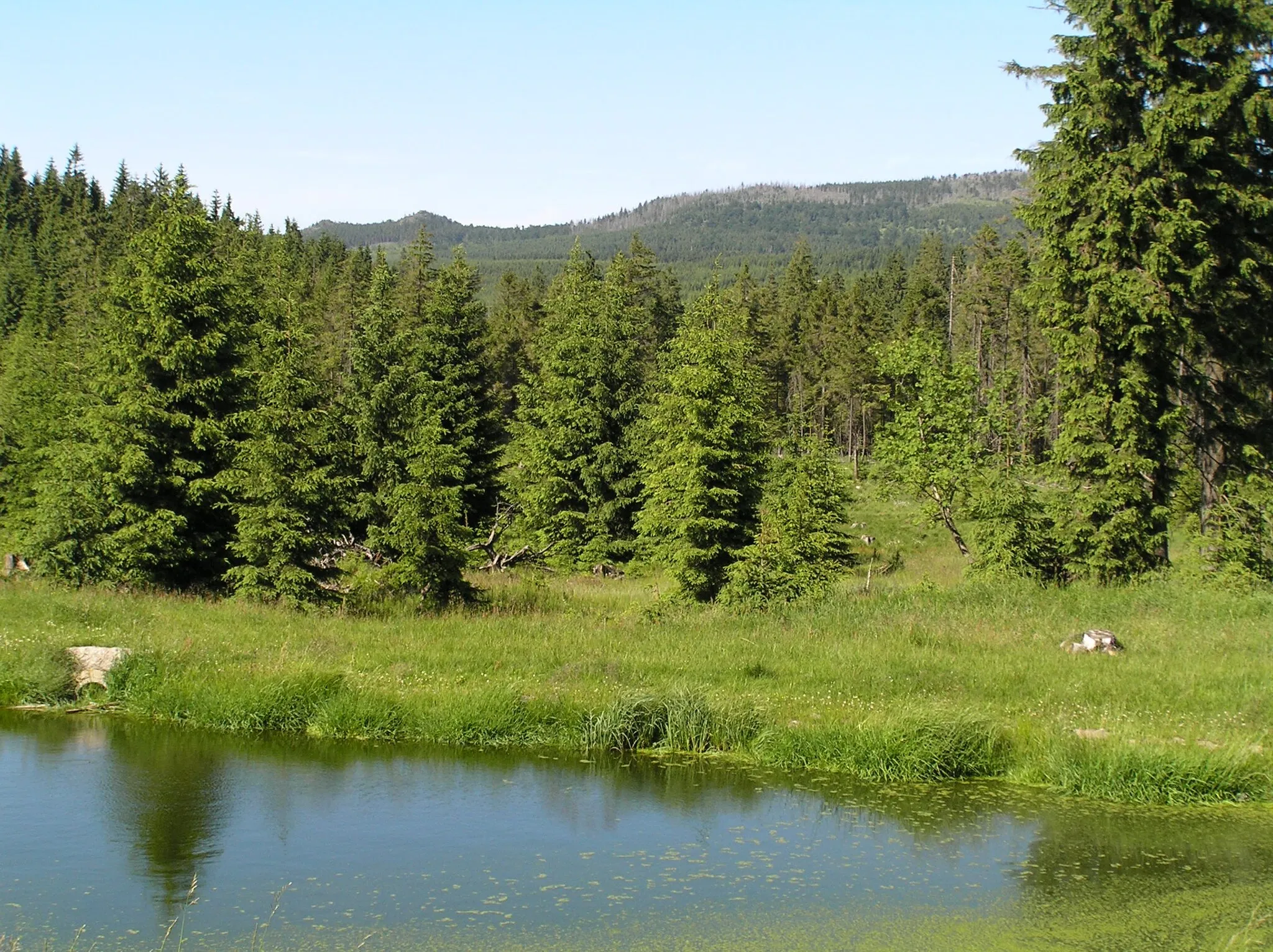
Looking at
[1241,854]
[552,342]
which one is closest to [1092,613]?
[1241,854]

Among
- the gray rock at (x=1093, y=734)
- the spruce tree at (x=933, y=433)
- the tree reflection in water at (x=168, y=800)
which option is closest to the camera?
the tree reflection in water at (x=168, y=800)

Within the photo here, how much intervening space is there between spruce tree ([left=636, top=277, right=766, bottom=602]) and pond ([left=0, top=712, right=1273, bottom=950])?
10.6 m

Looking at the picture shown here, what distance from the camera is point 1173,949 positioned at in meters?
9.51

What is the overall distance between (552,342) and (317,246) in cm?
9267

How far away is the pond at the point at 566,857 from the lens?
980 centimetres

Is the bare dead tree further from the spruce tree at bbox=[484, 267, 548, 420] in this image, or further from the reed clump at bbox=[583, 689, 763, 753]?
the spruce tree at bbox=[484, 267, 548, 420]

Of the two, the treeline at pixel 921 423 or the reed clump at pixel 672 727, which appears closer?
the reed clump at pixel 672 727

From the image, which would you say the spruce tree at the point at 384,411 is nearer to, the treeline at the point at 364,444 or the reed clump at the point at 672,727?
the treeline at the point at 364,444

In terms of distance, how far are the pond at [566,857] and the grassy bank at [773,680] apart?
2.01 ft

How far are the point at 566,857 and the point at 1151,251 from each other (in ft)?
65.6

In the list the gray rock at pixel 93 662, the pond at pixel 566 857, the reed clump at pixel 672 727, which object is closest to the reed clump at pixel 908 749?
the pond at pixel 566 857

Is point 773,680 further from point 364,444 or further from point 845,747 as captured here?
point 364,444

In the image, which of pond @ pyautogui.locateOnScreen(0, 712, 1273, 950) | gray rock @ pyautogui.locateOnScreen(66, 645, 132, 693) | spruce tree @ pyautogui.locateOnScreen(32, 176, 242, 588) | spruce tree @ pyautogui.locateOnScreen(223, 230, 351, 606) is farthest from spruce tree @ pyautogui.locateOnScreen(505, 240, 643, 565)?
pond @ pyautogui.locateOnScreen(0, 712, 1273, 950)

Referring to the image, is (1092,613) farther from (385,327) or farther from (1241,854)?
(385,327)
